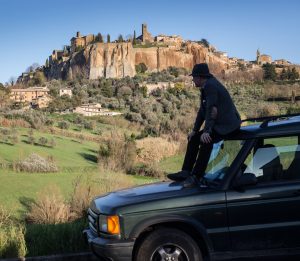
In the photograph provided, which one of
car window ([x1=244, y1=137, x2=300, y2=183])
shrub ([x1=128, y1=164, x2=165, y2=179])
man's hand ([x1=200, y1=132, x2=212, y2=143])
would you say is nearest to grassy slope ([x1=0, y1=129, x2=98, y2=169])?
shrub ([x1=128, y1=164, x2=165, y2=179])

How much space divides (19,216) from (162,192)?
7.14m

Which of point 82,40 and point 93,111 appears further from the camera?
point 82,40

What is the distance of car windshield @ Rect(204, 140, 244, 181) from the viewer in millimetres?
5637

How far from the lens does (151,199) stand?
5340mm

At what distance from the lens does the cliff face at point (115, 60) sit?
154250 mm

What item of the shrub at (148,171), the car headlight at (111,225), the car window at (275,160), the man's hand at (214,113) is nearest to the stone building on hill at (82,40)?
the shrub at (148,171)

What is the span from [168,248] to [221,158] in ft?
4.02

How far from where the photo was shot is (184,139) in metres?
33.5

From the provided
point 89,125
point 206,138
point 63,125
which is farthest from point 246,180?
point 89,125

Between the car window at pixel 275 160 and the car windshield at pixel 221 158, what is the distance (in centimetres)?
22

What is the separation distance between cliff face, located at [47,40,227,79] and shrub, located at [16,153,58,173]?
129 metres

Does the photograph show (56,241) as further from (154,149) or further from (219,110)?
(154,149)

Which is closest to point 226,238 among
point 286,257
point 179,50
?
point 286,257

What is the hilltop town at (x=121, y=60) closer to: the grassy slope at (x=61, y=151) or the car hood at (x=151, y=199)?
the grassy slope at (x=61, y=151)
